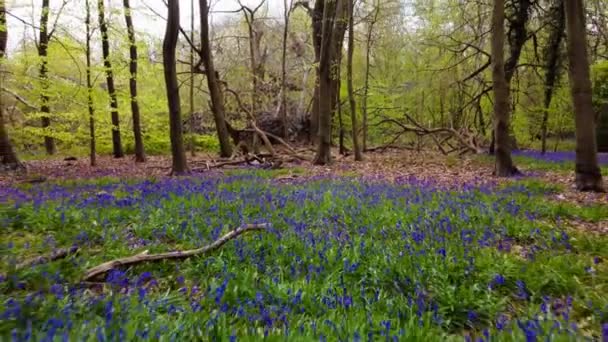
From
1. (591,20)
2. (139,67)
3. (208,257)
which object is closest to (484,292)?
(208,257)

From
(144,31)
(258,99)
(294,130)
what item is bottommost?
(294,130)

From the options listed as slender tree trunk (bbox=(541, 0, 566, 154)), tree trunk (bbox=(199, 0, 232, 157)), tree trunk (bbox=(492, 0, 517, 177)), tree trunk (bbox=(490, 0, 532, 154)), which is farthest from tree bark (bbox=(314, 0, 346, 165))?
slender tree trunk (bbox=(541, 0, 566, 154))

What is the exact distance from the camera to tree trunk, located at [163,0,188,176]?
1102cm

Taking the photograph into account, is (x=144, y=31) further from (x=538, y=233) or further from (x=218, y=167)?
(x=538, y=233)

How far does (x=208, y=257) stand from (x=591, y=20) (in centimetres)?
1755

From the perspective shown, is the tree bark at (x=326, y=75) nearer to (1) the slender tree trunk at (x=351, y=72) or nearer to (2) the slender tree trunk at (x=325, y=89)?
(2) the slender tree trunk at (x=325, y=89)

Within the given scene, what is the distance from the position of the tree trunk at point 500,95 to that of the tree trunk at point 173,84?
9.82 meters

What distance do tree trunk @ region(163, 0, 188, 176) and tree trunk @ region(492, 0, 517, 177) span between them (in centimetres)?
982

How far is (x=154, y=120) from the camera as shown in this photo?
75.3 ft

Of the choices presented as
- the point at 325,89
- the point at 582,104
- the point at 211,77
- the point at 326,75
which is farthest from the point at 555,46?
the point at 211,77

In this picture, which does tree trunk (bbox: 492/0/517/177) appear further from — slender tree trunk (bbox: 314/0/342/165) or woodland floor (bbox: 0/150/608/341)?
slender tree trunk (bbox: 314/0/342/165)

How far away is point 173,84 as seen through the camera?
462 inches

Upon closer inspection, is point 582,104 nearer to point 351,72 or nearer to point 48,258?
point 351,72

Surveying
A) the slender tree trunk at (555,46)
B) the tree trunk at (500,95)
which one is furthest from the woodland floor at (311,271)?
the slender tree trunk at (555,46)
